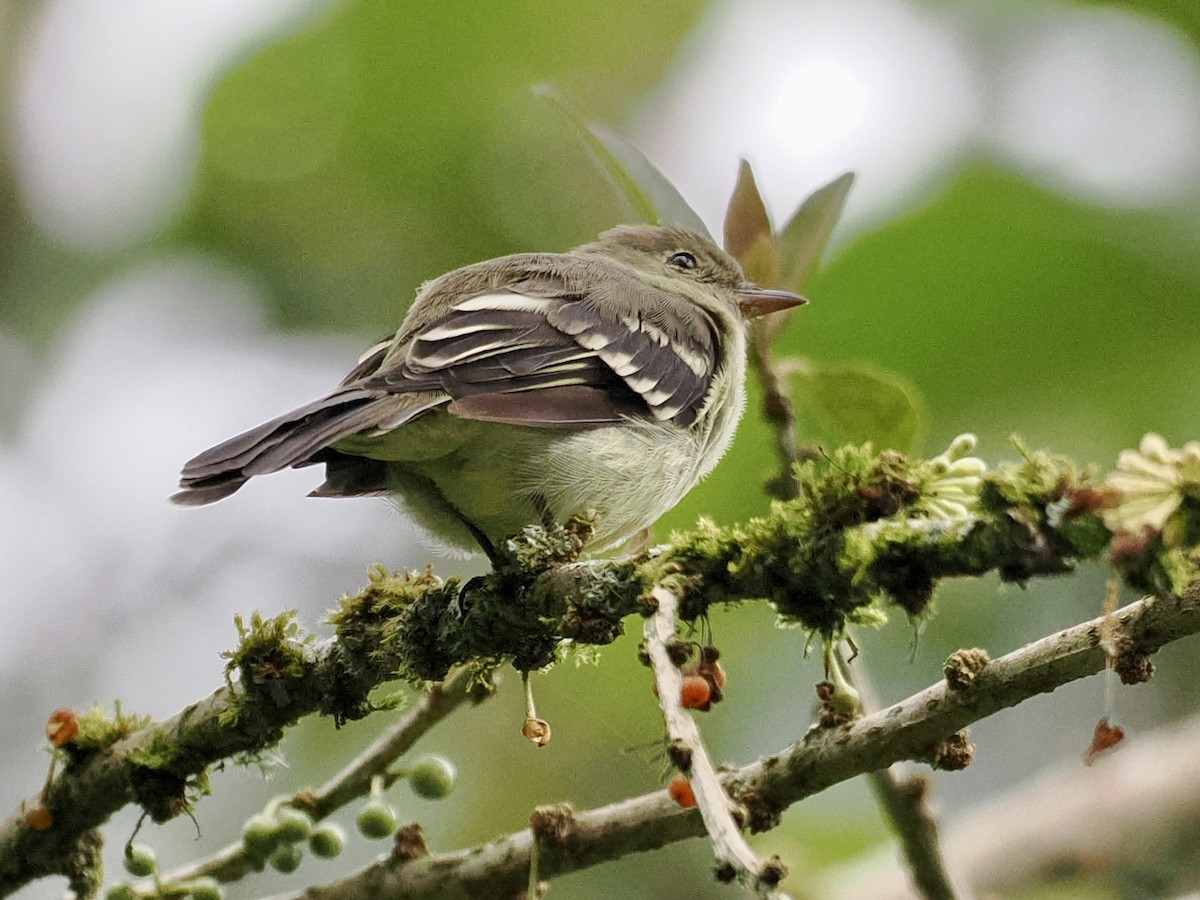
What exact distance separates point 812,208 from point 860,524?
1724 mm

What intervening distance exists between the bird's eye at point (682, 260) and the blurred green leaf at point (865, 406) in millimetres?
1995

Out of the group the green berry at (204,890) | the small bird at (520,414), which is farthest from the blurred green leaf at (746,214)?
the green berry at (204,890)

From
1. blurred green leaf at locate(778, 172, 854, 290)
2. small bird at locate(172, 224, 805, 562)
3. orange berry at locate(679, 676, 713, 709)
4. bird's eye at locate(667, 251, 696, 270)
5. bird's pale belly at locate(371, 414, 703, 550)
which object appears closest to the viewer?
orange berry at locate(679, 676, 713, 709)

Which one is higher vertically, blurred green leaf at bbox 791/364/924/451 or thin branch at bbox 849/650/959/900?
blurred green leaf at bbox 791/364/924/451

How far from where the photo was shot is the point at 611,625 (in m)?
2.19

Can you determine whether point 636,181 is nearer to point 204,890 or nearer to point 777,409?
point 777,409

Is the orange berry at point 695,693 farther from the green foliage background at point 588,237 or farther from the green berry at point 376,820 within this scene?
the green foliage background at point 588,237

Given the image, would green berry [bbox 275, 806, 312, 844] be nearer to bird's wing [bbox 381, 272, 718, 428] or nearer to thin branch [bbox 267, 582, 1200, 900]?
thin branch [bbox 267, 582, 1200, 900]

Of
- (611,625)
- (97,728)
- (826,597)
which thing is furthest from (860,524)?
(97,728)

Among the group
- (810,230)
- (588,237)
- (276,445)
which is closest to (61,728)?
(276,445)

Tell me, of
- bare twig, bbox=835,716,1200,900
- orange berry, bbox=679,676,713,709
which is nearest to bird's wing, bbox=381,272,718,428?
orange berry, bbox=679,676,713,709

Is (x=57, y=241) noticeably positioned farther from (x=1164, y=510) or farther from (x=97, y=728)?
(x=1164, y=510)

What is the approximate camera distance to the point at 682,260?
5008 millimetres

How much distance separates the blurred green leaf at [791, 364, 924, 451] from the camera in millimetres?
2900
